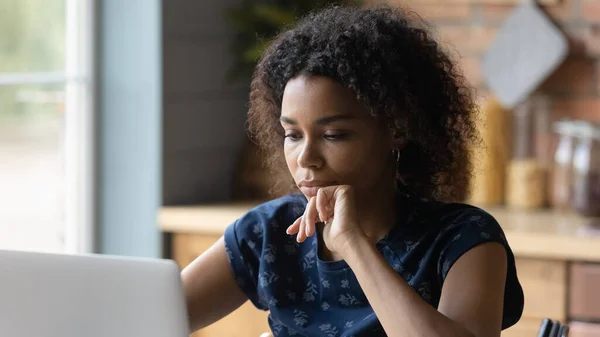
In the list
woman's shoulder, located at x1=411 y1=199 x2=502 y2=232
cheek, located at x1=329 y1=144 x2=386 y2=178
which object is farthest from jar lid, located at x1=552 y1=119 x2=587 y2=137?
cheek, located at x1=329 y1=144 x2=386 y2=178

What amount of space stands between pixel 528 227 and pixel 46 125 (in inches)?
55.6

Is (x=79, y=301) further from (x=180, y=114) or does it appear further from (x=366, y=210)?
(x=180, y=114)

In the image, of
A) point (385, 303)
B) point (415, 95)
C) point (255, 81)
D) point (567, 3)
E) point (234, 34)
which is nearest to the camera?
point (385, 303)

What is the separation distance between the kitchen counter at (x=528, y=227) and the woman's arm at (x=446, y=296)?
3.44 feet

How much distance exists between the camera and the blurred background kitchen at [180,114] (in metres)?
2.88

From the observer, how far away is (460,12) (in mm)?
3158

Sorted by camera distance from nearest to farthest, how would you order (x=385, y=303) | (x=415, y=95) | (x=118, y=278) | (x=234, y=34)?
(x=118, y=278) < (x=385, y=303) < (x=415, y=95) < (x=234, y=34)

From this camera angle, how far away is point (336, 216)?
1526 mm

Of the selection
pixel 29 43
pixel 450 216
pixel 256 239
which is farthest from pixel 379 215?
pixel 29 43

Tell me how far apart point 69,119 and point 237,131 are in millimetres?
543

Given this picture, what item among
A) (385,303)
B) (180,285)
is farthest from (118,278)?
(385,303)

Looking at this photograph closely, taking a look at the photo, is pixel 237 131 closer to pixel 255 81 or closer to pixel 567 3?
pixel 567 3

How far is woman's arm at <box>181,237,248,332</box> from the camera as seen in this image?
5.78ft

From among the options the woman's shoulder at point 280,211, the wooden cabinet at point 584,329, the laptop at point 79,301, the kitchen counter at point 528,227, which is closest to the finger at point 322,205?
the woman's shoulder at point 280,211
